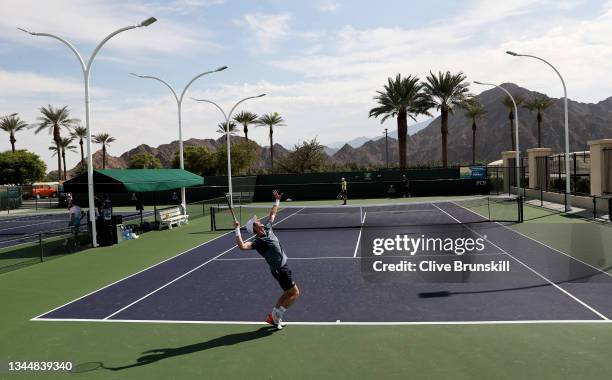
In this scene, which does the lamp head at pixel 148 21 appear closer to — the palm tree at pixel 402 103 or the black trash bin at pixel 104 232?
the black trash bin at pixel 104 232

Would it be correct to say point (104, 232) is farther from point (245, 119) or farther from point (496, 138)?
point (496, 138)

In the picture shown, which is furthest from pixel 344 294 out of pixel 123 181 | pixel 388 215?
pixel 388 215

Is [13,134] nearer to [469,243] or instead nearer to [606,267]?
[469,243]

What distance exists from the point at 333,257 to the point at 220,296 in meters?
5.75

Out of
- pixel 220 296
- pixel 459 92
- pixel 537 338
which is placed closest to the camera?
pixel 537 338

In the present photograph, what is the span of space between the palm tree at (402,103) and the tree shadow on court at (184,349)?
46.2 meters

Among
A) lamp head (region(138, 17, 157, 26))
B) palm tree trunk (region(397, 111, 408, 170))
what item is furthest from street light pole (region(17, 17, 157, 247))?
palm tree trunk (region(397, 111, 408, 170))

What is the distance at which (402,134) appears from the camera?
55.1 meters

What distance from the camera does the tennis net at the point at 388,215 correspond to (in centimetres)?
2680

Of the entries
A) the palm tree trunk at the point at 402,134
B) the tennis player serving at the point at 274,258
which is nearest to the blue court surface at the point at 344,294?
the tennis player serving at the point at 274,258

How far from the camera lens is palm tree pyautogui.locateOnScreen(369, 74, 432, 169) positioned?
2148 inches

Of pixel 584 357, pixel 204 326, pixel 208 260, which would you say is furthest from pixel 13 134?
pixel 584 357

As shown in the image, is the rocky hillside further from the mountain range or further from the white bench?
the white bench

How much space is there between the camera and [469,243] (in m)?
19.2
